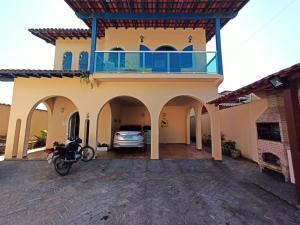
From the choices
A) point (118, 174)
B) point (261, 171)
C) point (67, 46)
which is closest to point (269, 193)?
point (261, 171)

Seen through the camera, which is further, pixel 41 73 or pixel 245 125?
pixel 245 125

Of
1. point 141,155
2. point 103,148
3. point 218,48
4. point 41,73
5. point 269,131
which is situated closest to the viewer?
point 269,131

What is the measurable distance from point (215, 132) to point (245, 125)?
5.48ft

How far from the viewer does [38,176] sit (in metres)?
5.38

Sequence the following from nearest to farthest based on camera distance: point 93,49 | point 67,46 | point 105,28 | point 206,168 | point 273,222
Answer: point 273,222 < point 206,168 < point 93,49 < point 105,28 < point 67,46

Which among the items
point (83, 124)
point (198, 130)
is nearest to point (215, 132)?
point (198, 130)

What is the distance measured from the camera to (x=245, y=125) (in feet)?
25.5

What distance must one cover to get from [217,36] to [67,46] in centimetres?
900

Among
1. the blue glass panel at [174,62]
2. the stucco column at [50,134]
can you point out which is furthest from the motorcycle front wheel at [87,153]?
the blue glass panel at [174,62]

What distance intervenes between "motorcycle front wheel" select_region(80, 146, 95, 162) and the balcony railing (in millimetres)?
3686

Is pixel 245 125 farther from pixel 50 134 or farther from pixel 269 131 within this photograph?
pixel 50 134

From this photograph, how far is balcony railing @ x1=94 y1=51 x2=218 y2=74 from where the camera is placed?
746 centimetres

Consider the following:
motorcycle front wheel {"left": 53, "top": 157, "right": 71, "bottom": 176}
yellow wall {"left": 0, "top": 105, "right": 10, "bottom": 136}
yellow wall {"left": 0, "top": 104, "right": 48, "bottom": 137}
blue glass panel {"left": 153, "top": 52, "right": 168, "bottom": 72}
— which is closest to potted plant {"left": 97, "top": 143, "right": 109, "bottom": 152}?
motorcycle front wheel {"left": 53, "top": 157, "right": 71, "bottom": 176}

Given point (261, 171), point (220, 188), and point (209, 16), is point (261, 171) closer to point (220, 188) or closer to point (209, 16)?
point (220, 188)
